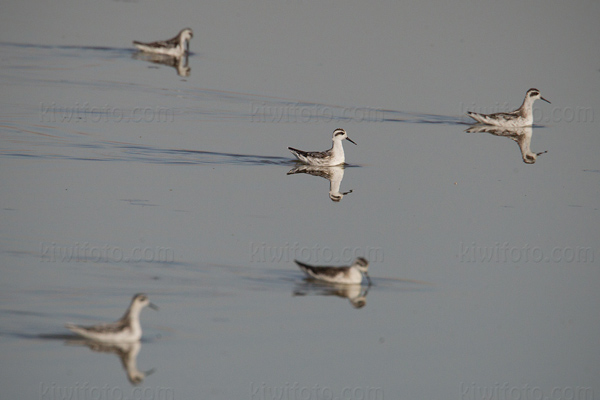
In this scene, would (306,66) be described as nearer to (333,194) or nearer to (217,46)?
(217,46)

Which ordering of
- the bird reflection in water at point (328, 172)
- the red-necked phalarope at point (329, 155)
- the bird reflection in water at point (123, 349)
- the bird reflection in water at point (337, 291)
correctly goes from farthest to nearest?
the red-necked phalarope at point (329, 155), the bird reflection in water at point (328, 172), the bird reflection in water at point (337, 291), the bird reflection in water at point (123, 349)

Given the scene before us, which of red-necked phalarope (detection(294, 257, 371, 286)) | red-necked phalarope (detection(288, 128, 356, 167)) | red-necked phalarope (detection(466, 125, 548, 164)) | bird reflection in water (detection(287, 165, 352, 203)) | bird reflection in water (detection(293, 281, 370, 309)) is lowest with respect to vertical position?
bird reflection in water (detection(293, 281, 370, 309))

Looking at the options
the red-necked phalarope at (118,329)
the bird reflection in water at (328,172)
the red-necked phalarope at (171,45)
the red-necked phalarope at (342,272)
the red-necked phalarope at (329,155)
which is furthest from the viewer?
the red-necked phalarope at (171,45)

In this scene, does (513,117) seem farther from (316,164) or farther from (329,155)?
(316,164)

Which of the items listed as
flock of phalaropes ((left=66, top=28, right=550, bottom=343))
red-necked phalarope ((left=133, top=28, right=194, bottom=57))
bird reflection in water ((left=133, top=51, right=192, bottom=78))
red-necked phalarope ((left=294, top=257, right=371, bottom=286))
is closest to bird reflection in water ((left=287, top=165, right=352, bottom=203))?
flock of phalaropes ((left=66, top=28, right=550, bottom=343))

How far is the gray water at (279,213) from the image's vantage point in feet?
41.5

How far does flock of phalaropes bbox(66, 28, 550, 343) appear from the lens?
11930 millimetres

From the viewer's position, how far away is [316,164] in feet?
75.9

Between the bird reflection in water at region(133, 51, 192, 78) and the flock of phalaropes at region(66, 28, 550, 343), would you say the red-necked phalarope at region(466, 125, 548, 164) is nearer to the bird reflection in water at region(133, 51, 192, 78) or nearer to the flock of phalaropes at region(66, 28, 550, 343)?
the flock of phalaropes at region(66, 28, 550, 343)

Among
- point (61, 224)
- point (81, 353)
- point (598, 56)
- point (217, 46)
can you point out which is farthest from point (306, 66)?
point (81, 353)

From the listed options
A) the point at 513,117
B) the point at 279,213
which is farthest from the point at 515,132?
the point at 279,213

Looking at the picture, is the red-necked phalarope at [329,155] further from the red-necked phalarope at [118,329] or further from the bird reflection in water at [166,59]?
the bird reflection in water at [166,59]

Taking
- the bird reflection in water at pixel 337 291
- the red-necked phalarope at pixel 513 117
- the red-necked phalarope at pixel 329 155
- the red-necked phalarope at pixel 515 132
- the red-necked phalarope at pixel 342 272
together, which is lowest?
the bird reflection in water at pixel 337 291

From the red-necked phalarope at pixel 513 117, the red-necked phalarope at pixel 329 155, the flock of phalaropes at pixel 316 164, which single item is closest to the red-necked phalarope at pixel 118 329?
the flock of phalaropes at pixel 316 164
